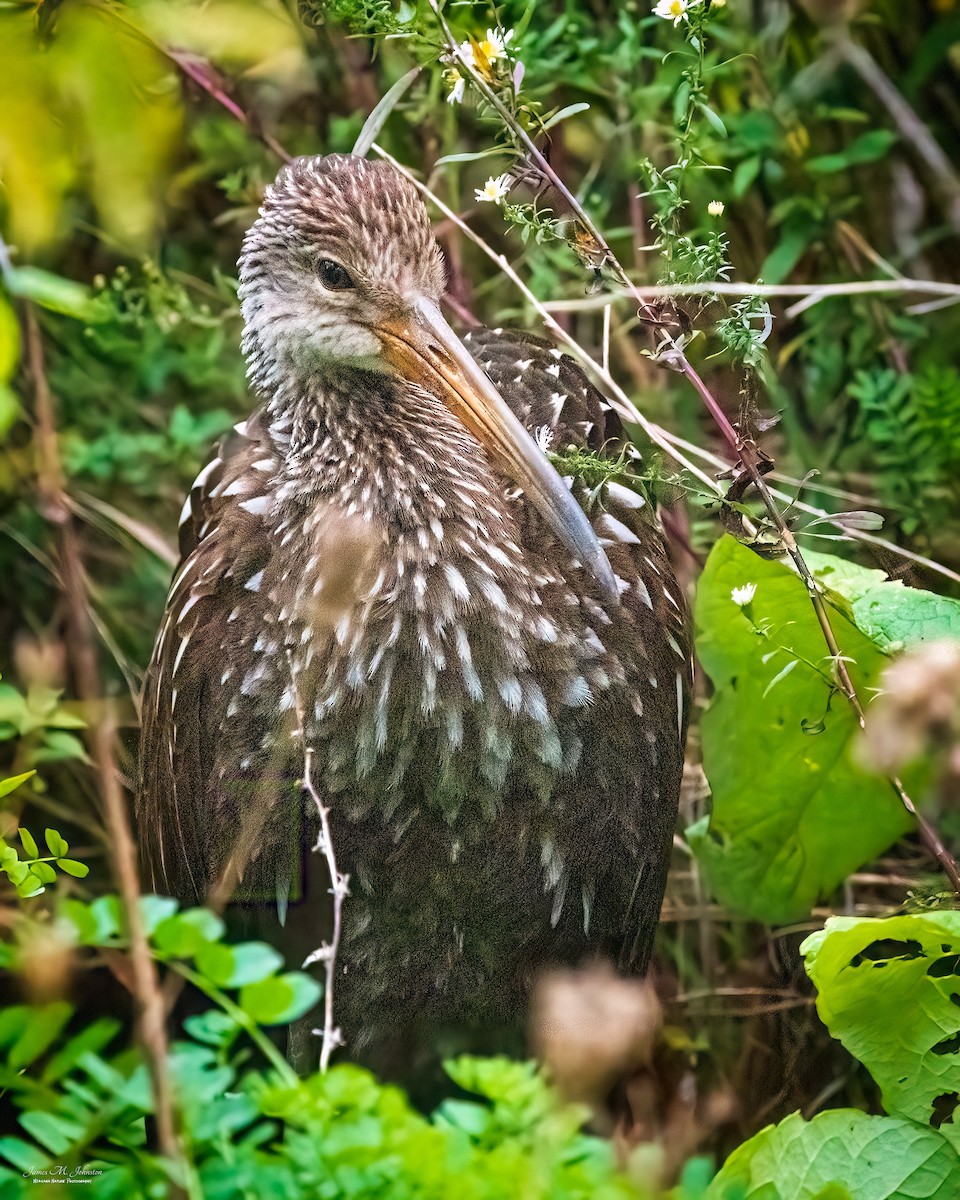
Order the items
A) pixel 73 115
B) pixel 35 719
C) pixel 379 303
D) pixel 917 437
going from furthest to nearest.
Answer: pixel 917 437
pixel 35 719
pixel 379 303
pixel 73 115

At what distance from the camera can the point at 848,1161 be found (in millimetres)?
1706

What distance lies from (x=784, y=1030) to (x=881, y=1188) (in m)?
0.99

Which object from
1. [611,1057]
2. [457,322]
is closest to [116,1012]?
[457,322]

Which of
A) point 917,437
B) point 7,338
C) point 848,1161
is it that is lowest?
point 848,1161

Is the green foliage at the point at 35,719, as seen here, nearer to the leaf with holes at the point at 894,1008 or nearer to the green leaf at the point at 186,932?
the green leaf at the point at 186,932

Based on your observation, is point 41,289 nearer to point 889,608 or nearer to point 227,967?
point 227,967

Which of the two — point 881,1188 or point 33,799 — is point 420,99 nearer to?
point 33,799

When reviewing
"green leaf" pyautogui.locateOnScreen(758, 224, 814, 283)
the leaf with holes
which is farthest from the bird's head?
"green leaf" pyautogui.locateOnScreen(758, 224, 814, 283)

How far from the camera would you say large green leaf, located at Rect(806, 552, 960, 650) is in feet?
6.45

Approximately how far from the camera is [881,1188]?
169cm

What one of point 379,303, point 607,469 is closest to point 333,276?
point 379,303

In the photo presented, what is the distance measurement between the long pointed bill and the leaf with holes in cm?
58

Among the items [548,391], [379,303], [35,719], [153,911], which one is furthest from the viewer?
[548,391]

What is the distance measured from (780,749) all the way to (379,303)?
912mm
